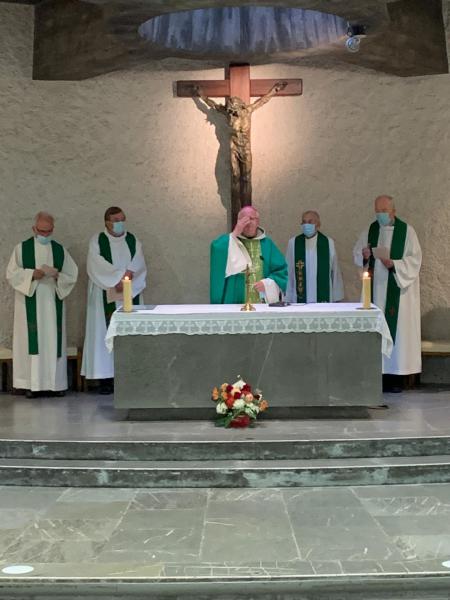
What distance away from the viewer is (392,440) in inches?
255

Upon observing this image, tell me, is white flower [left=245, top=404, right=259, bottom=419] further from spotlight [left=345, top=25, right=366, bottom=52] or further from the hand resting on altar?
spotlight [left=345, top=25, right=366, bottom=52]

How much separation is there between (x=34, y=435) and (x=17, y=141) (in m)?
3.87

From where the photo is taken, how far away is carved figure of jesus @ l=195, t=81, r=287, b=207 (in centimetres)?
900

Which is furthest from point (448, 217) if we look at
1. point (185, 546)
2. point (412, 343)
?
point (185, 546)

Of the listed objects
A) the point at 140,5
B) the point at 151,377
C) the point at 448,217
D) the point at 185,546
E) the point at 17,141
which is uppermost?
the point at 140,5

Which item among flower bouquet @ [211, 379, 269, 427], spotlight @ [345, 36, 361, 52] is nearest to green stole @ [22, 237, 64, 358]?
flower bouquet @ [211, 379, 269, 427]

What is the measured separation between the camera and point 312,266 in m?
9.01

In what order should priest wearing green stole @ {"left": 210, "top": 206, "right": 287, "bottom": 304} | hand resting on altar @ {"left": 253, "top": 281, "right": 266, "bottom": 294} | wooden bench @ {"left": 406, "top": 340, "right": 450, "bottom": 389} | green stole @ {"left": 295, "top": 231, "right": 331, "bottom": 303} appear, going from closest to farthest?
hand resting on altar @ {"left": 253, "top": 281, "right": 266, "bottom": 294} → priest wearing green stole @ {"left": 210, "top": 206, "right": 287, "bottom": 304} → green stole @ {"left": 295, "top": 231, "right": 331, "bottom": 303} → wooden bench @ {"left": 406, "top": 340, "right": 450, "bottom": 389}

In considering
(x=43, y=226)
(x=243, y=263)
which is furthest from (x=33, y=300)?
(x=243, y=263)

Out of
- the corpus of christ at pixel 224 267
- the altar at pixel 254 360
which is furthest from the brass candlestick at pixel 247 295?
the altar at pixel 254 360

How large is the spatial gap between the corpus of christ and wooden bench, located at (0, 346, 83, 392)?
3 cm

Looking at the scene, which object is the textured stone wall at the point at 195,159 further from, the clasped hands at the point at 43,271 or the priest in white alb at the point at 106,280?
the clasped hands at the point at 43,271

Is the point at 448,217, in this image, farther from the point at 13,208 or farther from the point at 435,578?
the point at 435,578

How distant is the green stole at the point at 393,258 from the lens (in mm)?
8719
